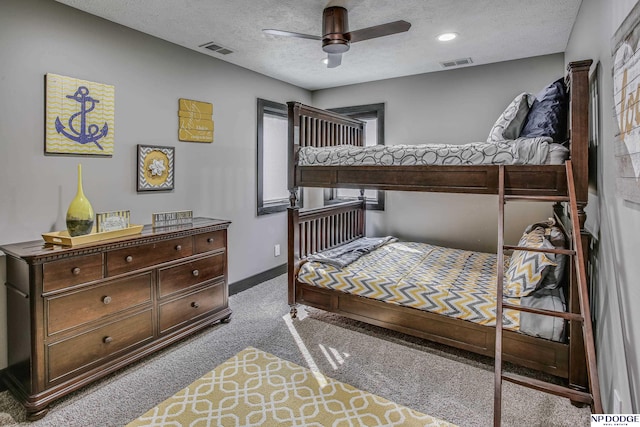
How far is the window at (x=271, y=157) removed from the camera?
4.11m

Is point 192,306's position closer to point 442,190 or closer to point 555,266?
point 442,190

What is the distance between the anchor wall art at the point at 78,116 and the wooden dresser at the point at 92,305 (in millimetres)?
722

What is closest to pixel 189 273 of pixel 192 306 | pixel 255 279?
pixel 192 306

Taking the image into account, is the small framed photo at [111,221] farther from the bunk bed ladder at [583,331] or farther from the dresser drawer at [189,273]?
the bunk bed ladder at [583,331]

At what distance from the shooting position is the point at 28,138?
2273 mm

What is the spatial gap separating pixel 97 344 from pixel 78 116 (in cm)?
159

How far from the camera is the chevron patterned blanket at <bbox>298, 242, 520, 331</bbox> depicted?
7.79 feet

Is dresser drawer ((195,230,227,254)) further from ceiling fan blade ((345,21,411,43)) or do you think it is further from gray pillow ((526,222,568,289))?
gray pillow ((526,222,568,289))

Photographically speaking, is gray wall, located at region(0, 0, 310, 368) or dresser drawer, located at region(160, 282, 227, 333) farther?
dresser drawer, located at region(160, 282, 227, 333)

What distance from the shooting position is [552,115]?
7.47 feet

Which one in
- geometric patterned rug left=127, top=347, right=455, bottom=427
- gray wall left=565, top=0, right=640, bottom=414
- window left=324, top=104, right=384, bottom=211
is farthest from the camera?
window left=324, top=104, right=384, bottom=211

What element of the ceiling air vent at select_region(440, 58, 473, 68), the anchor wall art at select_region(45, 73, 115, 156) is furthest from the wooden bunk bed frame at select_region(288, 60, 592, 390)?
the anchor wall art at select_region(45, 73, 115, 156)

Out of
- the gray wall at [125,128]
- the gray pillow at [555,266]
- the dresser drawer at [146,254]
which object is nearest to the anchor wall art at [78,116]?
the gray wall at [125,128]

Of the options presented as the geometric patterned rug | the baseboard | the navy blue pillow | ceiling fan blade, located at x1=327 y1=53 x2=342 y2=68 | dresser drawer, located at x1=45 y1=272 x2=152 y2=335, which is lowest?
the geometric patterned rug
